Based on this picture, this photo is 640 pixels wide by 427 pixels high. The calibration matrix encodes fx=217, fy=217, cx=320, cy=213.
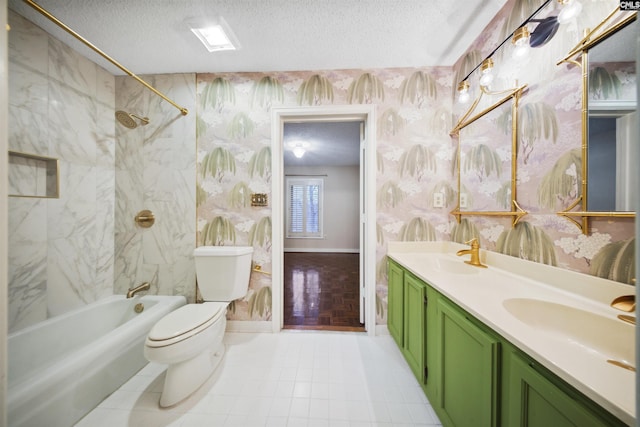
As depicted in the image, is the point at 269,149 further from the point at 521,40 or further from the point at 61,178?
the point at 521,40

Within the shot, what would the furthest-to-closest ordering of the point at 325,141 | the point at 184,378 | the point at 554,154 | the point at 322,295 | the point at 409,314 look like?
the point at 325,141, the point at 322,295, the point at 409,314, the point at 184,378, the point at 554,154

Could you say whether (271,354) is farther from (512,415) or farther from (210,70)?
(210,70)

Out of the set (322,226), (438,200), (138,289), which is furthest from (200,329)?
(322,226)

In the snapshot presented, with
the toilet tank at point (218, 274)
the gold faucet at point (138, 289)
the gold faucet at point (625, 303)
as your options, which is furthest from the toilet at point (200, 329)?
the gold faucet at point (625, 303)

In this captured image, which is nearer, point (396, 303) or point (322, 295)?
point (396, 303)

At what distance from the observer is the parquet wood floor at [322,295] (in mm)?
2084

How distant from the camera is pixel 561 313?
0.81 m

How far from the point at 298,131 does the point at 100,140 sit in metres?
2.28

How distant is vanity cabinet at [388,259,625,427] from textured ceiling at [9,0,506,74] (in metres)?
1.64

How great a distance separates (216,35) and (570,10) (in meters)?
1.85

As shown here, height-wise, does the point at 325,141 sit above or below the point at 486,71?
above

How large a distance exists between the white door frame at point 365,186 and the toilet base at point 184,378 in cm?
64

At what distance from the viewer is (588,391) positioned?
44cm

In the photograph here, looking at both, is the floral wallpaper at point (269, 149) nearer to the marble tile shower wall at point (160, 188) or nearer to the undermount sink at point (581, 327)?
the marble tile shower wall at point (160, 188)
